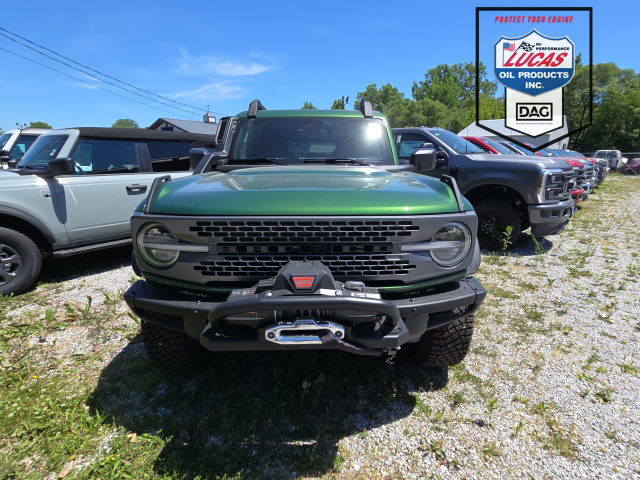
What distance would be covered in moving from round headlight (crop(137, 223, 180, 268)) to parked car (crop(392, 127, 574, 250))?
14.4ft

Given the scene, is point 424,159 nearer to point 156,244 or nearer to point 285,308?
point 285,308

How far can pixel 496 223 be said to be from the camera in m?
5.76

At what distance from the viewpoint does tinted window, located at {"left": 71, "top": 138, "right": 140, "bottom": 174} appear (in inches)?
187

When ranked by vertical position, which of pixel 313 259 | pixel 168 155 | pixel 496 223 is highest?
pixel 168 155

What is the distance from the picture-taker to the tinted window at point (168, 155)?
5.66 m

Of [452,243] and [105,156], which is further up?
[105,156]

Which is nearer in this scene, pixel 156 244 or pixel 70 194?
pixel 156 244

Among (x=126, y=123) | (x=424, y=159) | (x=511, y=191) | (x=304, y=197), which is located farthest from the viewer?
(x=126, y=123)

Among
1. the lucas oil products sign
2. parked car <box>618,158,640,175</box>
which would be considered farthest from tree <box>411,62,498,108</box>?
the lucas oil products sign

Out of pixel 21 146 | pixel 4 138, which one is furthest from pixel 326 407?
pixel 4 138

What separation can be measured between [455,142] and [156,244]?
5919mm

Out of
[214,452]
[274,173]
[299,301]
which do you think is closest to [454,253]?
[299,301]

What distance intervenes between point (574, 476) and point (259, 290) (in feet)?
6.14

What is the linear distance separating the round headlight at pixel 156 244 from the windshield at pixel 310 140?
5.04 ft
